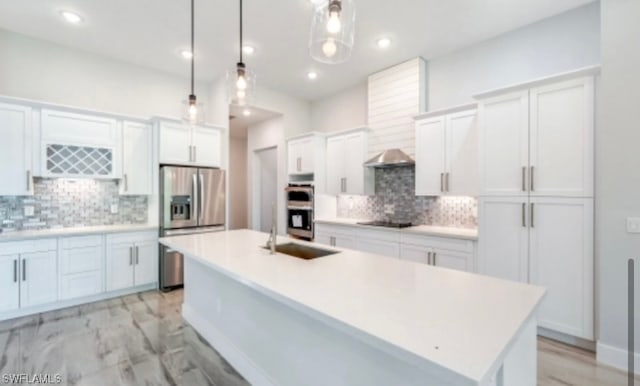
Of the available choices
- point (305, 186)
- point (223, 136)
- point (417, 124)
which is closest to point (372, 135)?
point (417, 124)

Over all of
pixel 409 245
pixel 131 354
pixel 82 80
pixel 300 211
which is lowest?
pixel 131 354

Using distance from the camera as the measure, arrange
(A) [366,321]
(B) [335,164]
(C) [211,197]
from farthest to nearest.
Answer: (B) [335,164] → (C) [211,197] → (A) [366,321]

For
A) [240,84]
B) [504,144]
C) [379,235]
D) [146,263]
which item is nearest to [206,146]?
[146,263]

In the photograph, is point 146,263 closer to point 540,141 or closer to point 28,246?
point 28,246

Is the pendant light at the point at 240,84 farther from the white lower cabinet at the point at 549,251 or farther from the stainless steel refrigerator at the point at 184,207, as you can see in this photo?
the white lower cabinet at the point at 549,251

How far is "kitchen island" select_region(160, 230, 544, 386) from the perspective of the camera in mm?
958

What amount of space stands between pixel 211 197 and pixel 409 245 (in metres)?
2.88

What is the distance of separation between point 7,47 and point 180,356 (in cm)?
398

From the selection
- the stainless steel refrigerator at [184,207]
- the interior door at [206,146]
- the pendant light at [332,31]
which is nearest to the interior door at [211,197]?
the stainless steel refrigerator at [184,207]

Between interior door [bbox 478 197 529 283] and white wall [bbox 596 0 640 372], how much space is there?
0.55m

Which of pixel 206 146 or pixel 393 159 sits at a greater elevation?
pixel 206 146

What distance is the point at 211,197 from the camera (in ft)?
14.5

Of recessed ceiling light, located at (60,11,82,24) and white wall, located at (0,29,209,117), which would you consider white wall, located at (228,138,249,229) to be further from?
recessed ceiling light, located at (60,11,82,24)

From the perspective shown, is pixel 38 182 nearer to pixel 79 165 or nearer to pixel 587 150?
pixel 79 165
